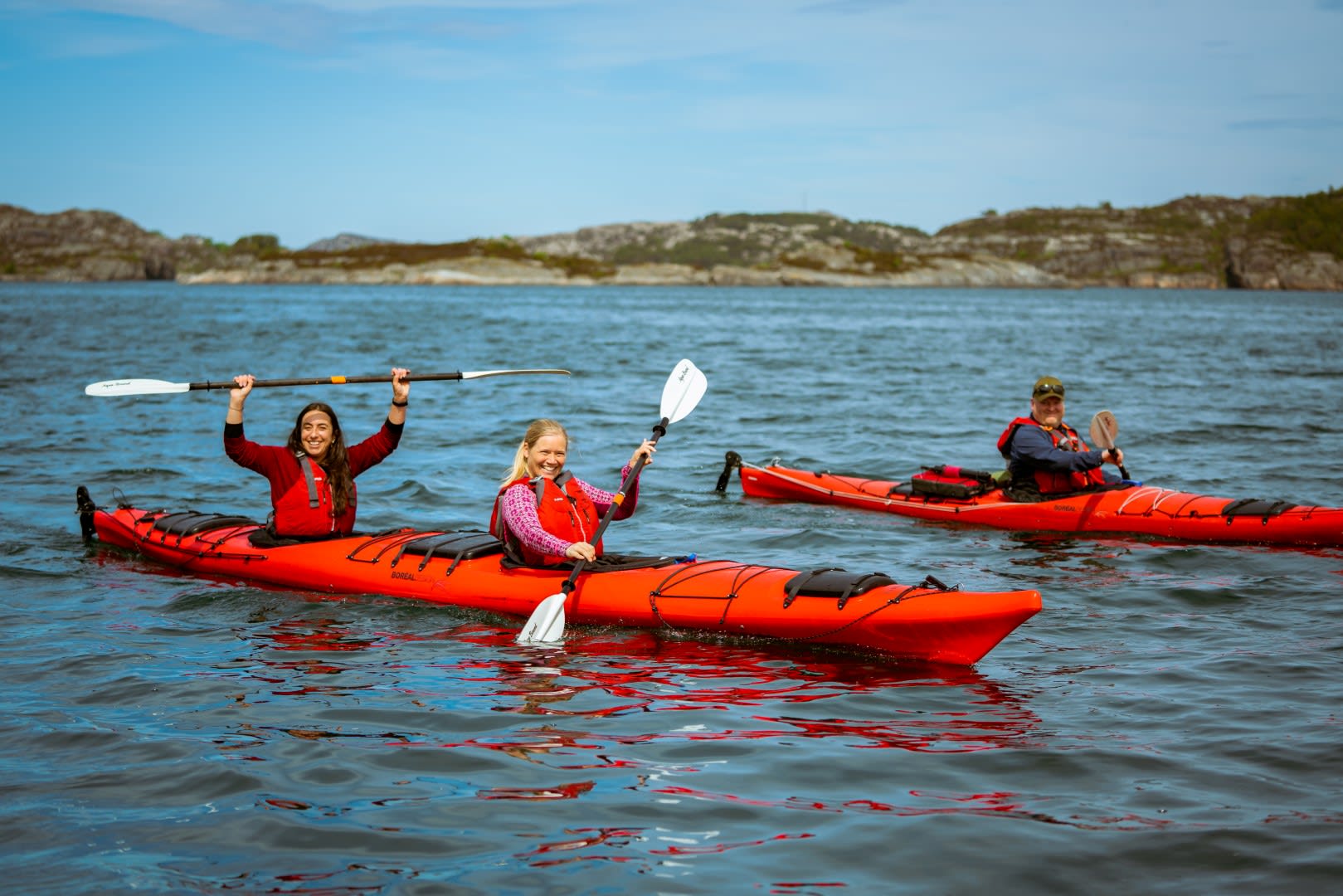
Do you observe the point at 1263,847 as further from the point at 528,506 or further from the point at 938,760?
the point at 528,506

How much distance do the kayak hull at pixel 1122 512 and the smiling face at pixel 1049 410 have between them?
68 cm

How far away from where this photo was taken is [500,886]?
3.83 metres

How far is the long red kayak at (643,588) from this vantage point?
6.05m

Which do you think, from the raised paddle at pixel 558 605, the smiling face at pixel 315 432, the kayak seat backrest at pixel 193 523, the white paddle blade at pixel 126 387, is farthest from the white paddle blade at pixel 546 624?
the white paddle blade at pixel 126 387

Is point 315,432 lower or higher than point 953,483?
higher

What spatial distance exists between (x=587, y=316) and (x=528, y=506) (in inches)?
1960

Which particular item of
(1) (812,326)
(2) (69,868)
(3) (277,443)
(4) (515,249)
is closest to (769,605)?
(2) (69,868)

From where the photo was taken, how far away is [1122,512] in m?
9.69

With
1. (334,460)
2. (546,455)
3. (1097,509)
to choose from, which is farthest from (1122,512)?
(334,460)

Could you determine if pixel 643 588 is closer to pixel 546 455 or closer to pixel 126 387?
pixel 546 455

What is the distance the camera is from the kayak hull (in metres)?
8.99

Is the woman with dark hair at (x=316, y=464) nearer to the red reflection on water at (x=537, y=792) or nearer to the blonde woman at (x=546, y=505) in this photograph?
the blonde woman at (x=546, y=505)

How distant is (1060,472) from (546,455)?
16.3 ft

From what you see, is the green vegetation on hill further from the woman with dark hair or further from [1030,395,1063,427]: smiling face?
the woman with dark hair
